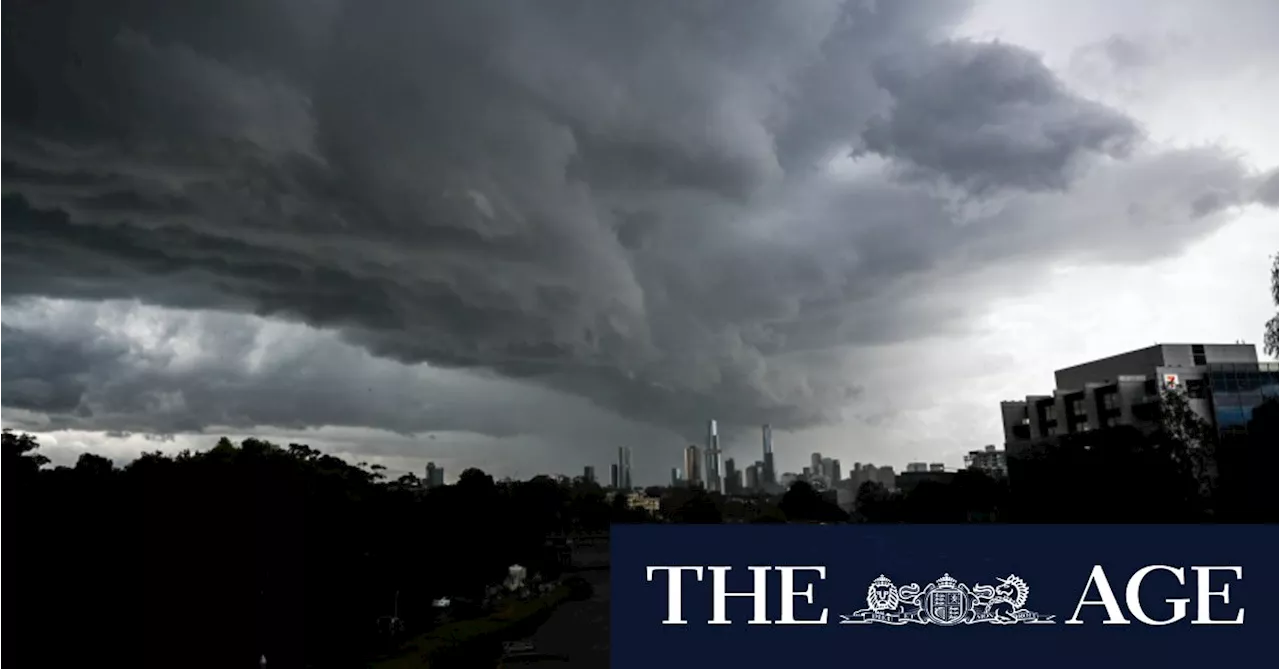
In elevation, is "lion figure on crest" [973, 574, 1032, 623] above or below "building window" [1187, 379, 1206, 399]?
below

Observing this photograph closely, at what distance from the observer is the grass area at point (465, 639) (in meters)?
24.6

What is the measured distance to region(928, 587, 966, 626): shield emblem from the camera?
10.0m

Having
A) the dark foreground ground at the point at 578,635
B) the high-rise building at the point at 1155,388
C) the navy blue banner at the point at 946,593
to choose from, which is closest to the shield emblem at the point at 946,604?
the navy blue banner at the point at 946,593

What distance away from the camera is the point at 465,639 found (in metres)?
28.8

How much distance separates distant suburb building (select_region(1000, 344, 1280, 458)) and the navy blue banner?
50479mm

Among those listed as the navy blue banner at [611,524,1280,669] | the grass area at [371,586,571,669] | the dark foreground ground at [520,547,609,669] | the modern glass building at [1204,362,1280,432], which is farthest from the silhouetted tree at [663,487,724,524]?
the navy blue banner at [611,524,1280,669]

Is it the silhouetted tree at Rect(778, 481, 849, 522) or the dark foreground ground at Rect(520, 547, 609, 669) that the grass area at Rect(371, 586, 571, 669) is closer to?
the dark foreground ground at Rect(520, 547, 609, 669)

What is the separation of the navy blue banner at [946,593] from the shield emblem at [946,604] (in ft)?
0.04

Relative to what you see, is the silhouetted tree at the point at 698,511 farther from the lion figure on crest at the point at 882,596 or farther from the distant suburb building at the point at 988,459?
the lion figure on crest at the point at 882,596

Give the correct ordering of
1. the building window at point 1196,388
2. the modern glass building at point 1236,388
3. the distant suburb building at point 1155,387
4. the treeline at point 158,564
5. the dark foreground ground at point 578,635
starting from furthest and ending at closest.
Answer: the building window at point 1196,388
the distant suburb building at point 1155,387
the modern glass building at point 1236,388
the dark foreground ground at point 578,635
the treeline at point 158,564

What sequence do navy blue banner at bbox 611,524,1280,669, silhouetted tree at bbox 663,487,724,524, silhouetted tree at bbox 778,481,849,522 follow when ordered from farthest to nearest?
silhouetted tree at bbox 778,481,849,522, silhouetted tree at bbox 663,487,724,524, navy blue banner at bbox 611,524,1280,669

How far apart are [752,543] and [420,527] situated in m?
36.4

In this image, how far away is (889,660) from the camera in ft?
33.0

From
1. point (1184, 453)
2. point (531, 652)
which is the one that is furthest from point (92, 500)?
point (1184, 453)
